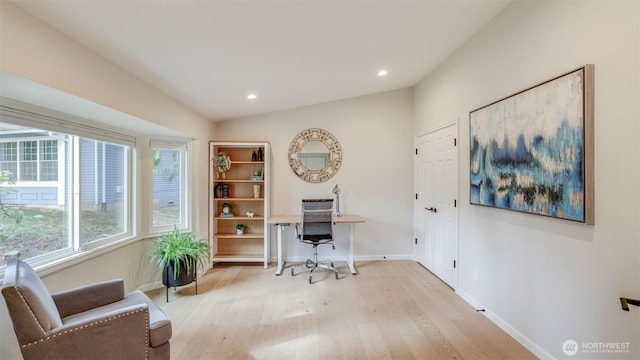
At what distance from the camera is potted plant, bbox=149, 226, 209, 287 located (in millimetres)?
2951

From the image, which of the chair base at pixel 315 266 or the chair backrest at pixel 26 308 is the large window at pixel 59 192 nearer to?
the chair backrest at pixel 26 308

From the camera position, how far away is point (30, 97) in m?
1.85

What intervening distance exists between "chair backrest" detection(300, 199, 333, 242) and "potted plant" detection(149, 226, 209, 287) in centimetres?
135

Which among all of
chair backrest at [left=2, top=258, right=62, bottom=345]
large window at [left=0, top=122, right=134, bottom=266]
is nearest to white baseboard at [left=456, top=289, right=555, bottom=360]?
chair backrest at [left=2, top=258, right=62, bottom=345]

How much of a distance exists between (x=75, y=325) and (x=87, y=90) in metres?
1.56

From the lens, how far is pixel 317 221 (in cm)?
369

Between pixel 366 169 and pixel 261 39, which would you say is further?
pixel 366 169

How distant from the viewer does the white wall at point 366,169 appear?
443 cm

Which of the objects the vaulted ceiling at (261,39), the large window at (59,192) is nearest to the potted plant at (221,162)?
the vaulted ceiling at (261,39)

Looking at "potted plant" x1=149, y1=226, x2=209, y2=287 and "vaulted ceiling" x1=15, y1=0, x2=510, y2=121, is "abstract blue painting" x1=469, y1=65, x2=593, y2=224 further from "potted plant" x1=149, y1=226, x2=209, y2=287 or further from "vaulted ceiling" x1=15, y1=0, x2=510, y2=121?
"potted plant" x1=149, y1=226, x2=209, y2=287

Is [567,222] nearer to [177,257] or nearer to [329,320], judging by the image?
[329,320]

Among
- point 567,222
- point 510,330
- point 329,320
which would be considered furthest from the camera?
point 329,320

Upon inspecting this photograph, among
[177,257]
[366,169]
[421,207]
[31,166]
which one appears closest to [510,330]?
[421,207]

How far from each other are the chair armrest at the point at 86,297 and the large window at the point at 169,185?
4.88ft
